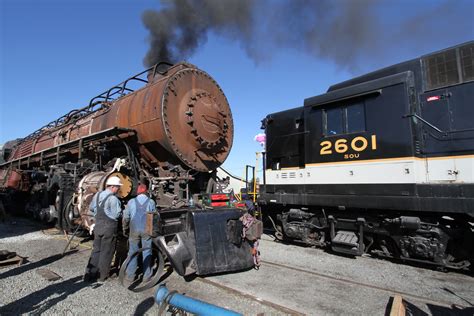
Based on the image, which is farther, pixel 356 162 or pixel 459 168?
pixel 356 162

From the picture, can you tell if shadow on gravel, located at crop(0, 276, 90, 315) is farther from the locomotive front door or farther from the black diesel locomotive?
the locomotive front door

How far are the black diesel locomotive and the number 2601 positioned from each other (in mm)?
21

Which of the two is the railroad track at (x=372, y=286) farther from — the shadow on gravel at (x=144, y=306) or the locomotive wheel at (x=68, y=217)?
the locomotive wheel at (x=68, y=217)

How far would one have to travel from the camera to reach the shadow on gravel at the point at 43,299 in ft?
12.6

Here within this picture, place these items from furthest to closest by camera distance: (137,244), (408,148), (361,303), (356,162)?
(356,162) < (408,148) < (137,244) < (361,303)

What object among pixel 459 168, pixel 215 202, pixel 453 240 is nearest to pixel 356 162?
pixel 459 168

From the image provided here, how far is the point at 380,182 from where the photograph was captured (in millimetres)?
5859

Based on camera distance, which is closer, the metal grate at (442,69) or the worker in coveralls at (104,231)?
the worker in coveralls at (104,231)

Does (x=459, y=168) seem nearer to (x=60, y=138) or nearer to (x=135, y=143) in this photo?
(x=135, y=143)

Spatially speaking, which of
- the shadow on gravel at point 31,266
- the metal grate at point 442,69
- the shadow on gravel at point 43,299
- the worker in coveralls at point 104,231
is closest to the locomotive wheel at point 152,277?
the worker in coveralls at point 104,231

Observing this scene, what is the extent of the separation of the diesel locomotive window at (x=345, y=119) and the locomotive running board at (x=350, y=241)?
1907mm

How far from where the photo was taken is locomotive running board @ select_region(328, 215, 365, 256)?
20.1 feet

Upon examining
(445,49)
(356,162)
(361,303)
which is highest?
(445,49)

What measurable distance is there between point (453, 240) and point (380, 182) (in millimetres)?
1496
